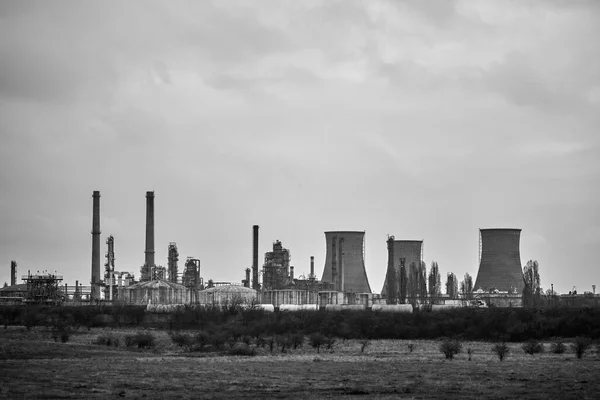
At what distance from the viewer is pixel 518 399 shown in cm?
2222

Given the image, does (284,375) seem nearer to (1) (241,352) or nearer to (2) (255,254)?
(1) (241,352)

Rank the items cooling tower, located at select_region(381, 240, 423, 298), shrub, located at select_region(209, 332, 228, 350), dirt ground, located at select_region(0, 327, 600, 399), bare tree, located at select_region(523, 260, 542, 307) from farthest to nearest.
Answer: cooling tower, located at select_region(381, 240, 423, 298) → bare tree, located at select_region(523, 260, 542, 307) → shrub, located at select_region(209, 332, 228, 350) → dirt ground, located at select_region(0, 327, 600, 399)

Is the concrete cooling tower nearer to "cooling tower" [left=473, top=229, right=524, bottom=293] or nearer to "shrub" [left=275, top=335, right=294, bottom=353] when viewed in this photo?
"cooling tower" [left=473, top=229, right=524, bottom=293]

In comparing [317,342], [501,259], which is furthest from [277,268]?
[317,342]

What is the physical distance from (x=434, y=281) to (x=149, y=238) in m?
33.5

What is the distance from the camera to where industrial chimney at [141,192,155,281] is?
90.9 m

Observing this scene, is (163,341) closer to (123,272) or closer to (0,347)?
(0,347)

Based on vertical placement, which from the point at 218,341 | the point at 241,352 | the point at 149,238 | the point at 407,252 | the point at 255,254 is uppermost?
the point at 149,238

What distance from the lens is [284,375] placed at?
1116 inches

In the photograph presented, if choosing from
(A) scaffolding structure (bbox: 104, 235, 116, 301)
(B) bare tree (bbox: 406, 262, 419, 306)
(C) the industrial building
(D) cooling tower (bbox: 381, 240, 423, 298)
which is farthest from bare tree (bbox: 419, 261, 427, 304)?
(A) scaffolding structure (bbox: 104, 235, 116, 301)

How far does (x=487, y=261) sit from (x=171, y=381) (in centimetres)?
7094

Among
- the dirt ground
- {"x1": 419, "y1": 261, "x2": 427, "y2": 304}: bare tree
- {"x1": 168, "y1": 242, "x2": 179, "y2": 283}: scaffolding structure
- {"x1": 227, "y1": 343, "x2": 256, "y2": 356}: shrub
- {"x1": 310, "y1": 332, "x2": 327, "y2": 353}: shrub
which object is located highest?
{"x1": 168, "y1": 242, "x2": 179, "y2": 283}: scaffolding structure

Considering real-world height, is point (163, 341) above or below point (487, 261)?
below

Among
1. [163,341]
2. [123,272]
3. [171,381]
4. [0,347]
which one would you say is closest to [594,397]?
[171,381]
